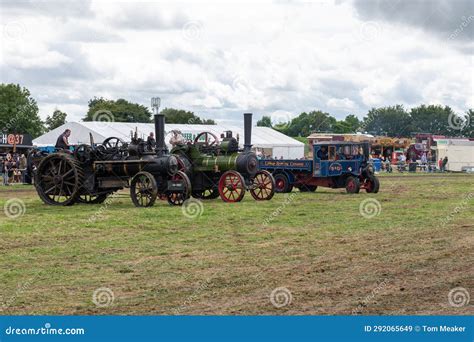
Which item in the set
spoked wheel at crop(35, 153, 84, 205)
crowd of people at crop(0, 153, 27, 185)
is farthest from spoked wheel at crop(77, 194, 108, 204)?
crowd of people at crop(0, 153, 27, 185)

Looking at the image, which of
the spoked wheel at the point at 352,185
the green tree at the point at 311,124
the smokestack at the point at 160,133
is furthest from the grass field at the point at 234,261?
the green tree at the point at 311,124

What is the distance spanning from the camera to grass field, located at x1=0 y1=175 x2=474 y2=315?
8328 millimetres

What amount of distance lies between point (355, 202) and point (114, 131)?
85.9 ft

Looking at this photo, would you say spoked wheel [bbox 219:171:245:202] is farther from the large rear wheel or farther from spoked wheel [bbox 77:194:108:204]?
the large rear wheel

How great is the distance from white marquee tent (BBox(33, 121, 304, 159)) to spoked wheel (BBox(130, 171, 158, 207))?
21.7 meters

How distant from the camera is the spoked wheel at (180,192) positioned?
19780mm

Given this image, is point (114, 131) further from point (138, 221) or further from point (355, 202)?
point (138, 221)

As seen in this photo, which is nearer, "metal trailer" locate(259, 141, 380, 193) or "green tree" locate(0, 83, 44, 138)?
"metal trailer" locate(259, 141, 380, 193)

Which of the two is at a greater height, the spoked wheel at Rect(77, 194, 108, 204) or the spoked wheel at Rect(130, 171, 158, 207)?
the spoked wheel at Rect(130, 171, 158, 207)

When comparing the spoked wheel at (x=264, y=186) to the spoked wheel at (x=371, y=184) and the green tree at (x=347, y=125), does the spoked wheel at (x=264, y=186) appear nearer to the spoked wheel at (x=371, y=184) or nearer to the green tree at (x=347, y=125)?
the spoked wheel at (x=371, y=184)

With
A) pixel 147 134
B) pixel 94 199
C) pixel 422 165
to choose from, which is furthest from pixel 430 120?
pixel 94 199

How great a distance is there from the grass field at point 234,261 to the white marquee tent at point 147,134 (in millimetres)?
25398

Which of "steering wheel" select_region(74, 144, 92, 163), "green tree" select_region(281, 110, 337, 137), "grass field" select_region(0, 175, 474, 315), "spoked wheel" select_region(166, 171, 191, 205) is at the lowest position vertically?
"grass field" select_region(0, 175, 474, 315)

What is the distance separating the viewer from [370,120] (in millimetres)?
133500
